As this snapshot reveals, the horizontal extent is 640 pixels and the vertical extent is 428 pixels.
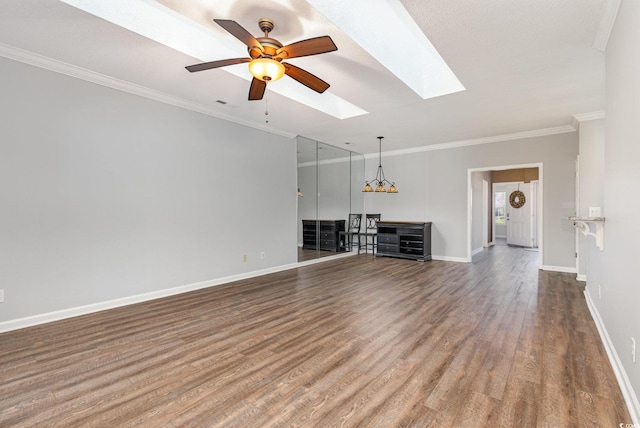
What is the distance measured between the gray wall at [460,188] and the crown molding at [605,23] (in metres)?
3.43

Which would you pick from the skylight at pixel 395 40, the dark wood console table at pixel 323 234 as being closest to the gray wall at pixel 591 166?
the skylight at pixel 395 40

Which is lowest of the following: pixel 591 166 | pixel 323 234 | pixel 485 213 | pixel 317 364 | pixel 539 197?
pixel 317 364

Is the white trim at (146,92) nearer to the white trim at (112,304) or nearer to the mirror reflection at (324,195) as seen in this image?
the mirror reflection at (324,195)

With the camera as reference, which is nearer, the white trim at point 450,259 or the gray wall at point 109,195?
the gray wall at point 109,195

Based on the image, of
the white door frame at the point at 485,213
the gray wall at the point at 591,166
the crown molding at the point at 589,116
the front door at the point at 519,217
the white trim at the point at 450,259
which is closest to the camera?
the gray wall at the point at 591,166

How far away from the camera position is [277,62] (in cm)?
242

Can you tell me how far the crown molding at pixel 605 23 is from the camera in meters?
2.22

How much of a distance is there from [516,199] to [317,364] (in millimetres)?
10475

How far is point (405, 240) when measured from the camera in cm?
704

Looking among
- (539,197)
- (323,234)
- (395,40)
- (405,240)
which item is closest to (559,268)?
(539,197)

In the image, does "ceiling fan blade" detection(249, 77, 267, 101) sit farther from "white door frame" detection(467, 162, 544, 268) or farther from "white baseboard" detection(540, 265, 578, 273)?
"white baseboard" detection(540, 265, 578, 273)

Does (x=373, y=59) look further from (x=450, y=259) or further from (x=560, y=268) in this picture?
(x=560, y=268)

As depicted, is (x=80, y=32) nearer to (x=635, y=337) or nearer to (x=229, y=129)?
(x=229, y=129)

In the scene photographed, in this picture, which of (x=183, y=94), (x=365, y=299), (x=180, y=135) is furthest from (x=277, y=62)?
(x=365, y=299)
